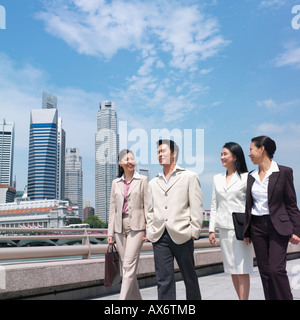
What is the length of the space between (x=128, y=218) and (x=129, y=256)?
1.42 ft

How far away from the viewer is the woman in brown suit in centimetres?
364

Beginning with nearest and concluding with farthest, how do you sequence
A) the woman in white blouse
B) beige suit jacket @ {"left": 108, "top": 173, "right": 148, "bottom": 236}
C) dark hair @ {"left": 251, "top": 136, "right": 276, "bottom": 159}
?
dark hair @ {"left": 251, "top": 136, "right": 276, "bottom": 159}
the woman in white blouse
beige suit jacket @ {"left": 108, "top": 173, "right": 148, "bottom": 236}

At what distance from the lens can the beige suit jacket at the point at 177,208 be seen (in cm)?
376

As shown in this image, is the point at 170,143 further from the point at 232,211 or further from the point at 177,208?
the point at 232,211

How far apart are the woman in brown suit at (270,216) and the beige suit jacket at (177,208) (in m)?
0.59

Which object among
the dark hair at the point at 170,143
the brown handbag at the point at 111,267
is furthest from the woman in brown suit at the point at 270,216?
the brown handbag at the point at 111,267

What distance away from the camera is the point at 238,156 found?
4.53 m

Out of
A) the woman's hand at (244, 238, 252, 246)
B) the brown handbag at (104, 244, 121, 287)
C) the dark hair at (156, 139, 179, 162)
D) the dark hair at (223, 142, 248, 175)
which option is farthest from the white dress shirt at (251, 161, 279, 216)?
the brown handbag at (104, 244, 121, 287)

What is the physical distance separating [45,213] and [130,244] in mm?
155133

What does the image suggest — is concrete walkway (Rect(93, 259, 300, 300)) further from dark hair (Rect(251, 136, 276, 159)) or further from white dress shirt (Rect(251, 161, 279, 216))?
dark hair (Rect(251, 136, 276, 159))

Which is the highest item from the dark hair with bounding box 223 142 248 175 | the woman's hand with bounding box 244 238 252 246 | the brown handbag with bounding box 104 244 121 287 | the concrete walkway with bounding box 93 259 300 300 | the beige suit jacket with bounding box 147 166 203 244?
the dark hair with bounding box 223 142 248 175

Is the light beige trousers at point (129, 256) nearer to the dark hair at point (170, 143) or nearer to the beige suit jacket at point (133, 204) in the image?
the beige suit jacket at point (133, 204)

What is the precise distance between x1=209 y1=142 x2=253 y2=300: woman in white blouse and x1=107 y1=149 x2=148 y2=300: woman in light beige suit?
2.76 feet
